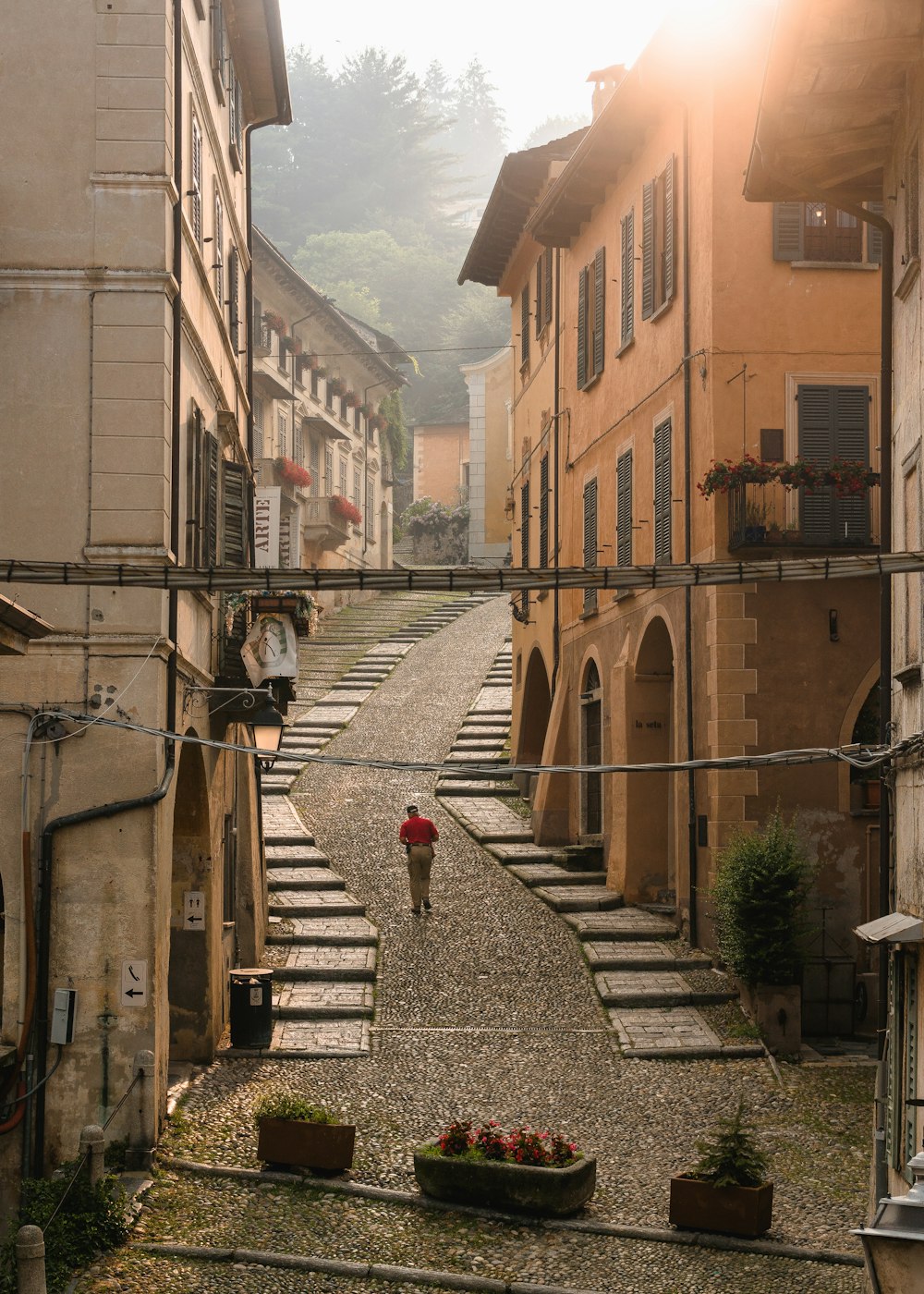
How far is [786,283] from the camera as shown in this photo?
19906mm

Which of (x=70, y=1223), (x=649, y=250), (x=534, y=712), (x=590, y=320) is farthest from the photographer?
(x=534, y=712)

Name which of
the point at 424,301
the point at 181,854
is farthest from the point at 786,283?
the point at 424,301

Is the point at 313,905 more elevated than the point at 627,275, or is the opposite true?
the point at 627,275

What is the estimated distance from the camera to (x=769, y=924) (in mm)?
17312

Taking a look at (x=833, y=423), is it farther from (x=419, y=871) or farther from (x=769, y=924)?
(x=419, y=871)

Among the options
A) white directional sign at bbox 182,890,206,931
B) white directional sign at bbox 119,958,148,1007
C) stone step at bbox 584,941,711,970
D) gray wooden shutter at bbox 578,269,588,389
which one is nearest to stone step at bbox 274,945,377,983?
stone step at bbox 584,941,711,970

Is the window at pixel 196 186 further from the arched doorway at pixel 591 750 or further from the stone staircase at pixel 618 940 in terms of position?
the arched doorway at pixel 591 750

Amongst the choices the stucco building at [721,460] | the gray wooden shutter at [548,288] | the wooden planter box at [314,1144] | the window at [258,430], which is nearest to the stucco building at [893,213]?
the wooden planter box at [314,1144]

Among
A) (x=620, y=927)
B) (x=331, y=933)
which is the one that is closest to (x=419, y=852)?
(x=331, y=933)

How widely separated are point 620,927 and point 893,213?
11565 millimetres

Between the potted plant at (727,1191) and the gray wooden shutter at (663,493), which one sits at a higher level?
the gray wooden shutter at (663,493)

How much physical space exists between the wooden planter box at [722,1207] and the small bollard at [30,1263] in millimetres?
4619

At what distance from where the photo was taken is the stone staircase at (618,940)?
1727cm

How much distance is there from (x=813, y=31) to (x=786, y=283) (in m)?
10.6
